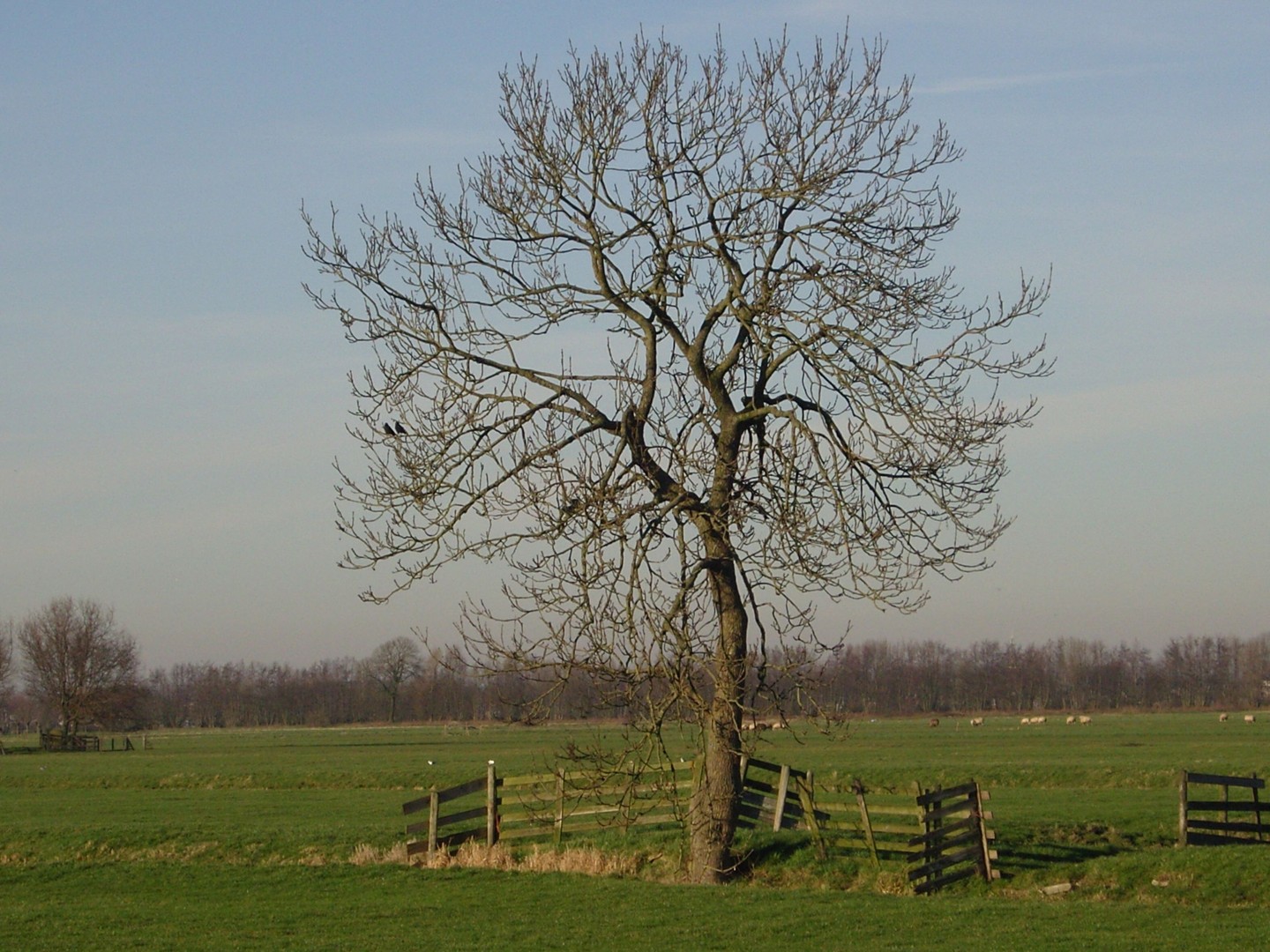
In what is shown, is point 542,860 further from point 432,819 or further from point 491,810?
point 432,819

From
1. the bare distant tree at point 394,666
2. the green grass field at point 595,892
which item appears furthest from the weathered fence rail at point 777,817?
the bare distant tree at point 394,666

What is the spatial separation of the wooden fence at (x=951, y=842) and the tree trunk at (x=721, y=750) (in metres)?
3.17

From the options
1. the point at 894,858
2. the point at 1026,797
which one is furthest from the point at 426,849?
the point at 1026,797

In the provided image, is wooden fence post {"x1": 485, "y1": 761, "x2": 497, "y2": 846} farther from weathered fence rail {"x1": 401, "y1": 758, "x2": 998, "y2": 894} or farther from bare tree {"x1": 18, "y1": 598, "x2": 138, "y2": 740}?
bare tree {"x1": 18, "y1": 598, "x2": 138, "y2": 740}

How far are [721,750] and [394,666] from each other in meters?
159

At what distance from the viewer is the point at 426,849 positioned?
2391 cm

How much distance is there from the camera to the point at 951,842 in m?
20.6

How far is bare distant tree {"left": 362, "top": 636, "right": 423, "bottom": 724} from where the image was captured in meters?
171

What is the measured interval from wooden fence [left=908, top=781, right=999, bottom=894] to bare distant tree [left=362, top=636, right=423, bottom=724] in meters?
149

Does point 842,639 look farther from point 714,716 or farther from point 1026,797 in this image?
point 1026,797

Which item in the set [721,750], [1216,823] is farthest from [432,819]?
[1216,823]

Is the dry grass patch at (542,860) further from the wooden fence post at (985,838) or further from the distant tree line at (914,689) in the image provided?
the distant tree line at (914,689)

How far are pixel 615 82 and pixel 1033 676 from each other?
6914 inches

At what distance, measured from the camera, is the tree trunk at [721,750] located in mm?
15492
